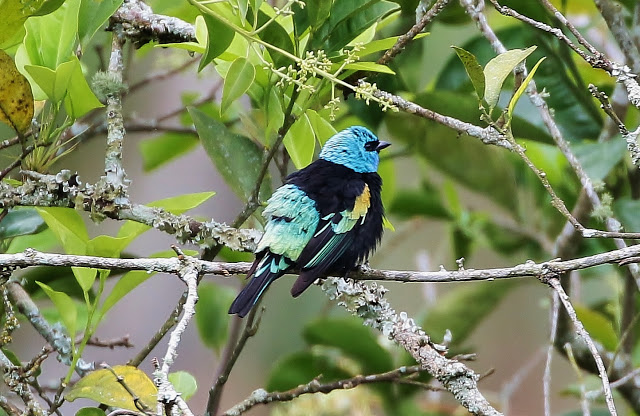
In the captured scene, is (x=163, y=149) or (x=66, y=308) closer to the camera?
(x=66, y=308)

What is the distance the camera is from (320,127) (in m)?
2.70

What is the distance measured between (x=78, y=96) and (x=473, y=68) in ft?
3.83

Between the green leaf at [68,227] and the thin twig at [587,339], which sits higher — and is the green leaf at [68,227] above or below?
above

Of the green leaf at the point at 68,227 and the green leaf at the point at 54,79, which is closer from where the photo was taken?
the green leaf at the point at 54,79

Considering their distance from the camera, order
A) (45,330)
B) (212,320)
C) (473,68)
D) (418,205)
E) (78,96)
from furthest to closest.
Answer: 1. (418,205)
2. (212,320)
3. (45,330)
4. (78,96)
5. (473,68)

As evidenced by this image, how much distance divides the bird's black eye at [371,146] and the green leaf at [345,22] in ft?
2.78

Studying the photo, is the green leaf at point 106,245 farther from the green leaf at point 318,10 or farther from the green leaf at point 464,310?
the green leaf at point 464,310

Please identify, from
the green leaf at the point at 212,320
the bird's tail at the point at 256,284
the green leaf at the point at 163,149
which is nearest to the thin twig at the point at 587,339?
the bird's tail at the point at 256,284

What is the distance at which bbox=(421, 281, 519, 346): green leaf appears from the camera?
3904mm

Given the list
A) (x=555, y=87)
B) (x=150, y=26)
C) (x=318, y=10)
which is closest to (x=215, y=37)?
(x=318, y=10)

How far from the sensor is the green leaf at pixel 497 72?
2.10m

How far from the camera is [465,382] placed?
7.19 feet

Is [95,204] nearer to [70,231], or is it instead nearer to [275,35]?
[70,231]

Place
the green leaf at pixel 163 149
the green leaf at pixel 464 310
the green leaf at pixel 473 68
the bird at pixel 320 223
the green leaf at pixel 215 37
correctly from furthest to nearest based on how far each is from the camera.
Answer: the green leaf at pixel 163 149 → the green leaf at pixel 464 310 → the bird at pixel 320 223 → the green leaf at pixel 215 37 → the green leaf at pixel 473 68
